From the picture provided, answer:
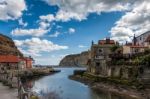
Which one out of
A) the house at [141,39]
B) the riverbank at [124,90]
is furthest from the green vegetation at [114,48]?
the riverbank at [124,90]

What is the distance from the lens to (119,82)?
4769 cm

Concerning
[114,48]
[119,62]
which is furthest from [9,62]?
[119,62]

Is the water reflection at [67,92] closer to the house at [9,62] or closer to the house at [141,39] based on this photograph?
the house at [141,39]

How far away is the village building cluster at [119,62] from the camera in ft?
149

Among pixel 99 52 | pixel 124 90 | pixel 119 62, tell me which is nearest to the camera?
pixel 124 90

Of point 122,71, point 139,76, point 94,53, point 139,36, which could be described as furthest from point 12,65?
point 139,76

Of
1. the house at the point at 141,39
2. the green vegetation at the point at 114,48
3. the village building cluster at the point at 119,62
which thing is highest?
the house at the point at 141,39

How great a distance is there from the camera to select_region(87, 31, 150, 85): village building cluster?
45469 mm

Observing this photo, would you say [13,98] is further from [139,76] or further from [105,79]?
[105,79]

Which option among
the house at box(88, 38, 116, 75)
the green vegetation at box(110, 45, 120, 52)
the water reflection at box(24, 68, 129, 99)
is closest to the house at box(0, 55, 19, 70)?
the house at box(88, 38, 116, 75)

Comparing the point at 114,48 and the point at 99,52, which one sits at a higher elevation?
the point at 114,48

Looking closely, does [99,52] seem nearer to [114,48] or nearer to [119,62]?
[114,48]

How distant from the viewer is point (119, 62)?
55.2 meters

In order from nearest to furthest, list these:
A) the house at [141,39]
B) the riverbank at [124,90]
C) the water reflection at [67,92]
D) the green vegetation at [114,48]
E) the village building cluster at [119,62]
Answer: the water reflection at [67,92]
the riverbank at [124,90]
the village building cluster at [119,62]
the green vegetation at [114,48]
the house at [141,39]
